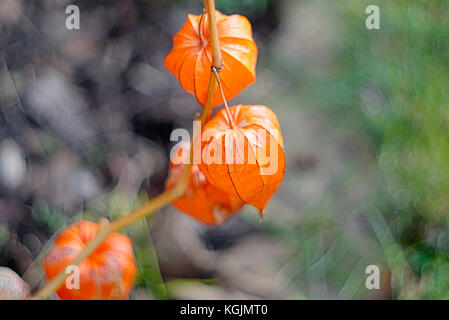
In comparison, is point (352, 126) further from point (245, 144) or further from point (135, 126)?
point (245, 144)

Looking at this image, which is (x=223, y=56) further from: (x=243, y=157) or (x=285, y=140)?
(x=285, y=140)

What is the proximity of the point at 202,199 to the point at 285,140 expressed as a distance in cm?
44

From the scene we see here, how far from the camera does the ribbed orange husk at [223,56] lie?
518 millimetres

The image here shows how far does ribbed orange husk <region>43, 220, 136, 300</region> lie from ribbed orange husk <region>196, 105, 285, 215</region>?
0.26 m

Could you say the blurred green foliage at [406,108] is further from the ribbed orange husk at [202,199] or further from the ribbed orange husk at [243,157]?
the ribbed orange husk at [243,157]

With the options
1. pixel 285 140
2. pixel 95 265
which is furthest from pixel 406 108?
pixel 95 265

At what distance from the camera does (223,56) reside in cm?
51

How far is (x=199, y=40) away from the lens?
0.54 m

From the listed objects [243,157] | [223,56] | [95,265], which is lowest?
[95,265]

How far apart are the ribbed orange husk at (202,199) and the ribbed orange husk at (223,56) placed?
168 millimetres

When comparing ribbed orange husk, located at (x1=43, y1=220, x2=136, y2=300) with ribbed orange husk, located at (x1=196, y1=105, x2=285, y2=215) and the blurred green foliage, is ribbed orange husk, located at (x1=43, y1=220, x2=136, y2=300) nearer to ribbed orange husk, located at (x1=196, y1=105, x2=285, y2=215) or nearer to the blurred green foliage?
ribbed orange husk, located at (x1=196, y1=105, x2=285, y2=215)

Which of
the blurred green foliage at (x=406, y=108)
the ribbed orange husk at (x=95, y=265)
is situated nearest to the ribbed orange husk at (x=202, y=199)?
the ribbed orange husk at (x=95, y=265)
